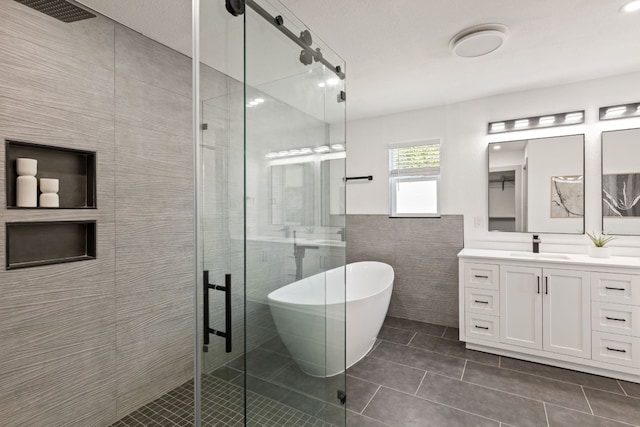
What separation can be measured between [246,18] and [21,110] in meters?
1.34

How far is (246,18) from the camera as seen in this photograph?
1.16m

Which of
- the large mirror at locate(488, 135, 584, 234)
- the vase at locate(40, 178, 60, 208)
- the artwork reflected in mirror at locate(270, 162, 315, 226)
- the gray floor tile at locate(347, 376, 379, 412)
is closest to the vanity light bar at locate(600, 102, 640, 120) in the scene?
the large mirror at locate(488, 135, 584, 234)

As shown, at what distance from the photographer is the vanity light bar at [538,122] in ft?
9.98

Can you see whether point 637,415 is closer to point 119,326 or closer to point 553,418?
point 553,418

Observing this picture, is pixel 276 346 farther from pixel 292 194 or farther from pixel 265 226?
pixel 292 194

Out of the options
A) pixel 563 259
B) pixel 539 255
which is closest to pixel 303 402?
pixel 563 259

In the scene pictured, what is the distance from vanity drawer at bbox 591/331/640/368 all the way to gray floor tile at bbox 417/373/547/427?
82cm

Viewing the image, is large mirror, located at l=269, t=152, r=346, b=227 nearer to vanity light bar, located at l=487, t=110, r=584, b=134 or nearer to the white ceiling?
the white ceiling

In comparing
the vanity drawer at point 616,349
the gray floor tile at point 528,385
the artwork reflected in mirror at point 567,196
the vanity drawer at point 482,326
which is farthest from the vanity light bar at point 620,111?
the gray floor tile at point 528,385

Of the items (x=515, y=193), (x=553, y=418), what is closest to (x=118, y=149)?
(x=553, y=418)

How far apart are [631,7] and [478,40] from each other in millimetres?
807

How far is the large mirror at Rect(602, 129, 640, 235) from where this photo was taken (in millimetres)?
2812

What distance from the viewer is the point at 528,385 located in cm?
242

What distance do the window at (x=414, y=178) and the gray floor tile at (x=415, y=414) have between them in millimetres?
2159
